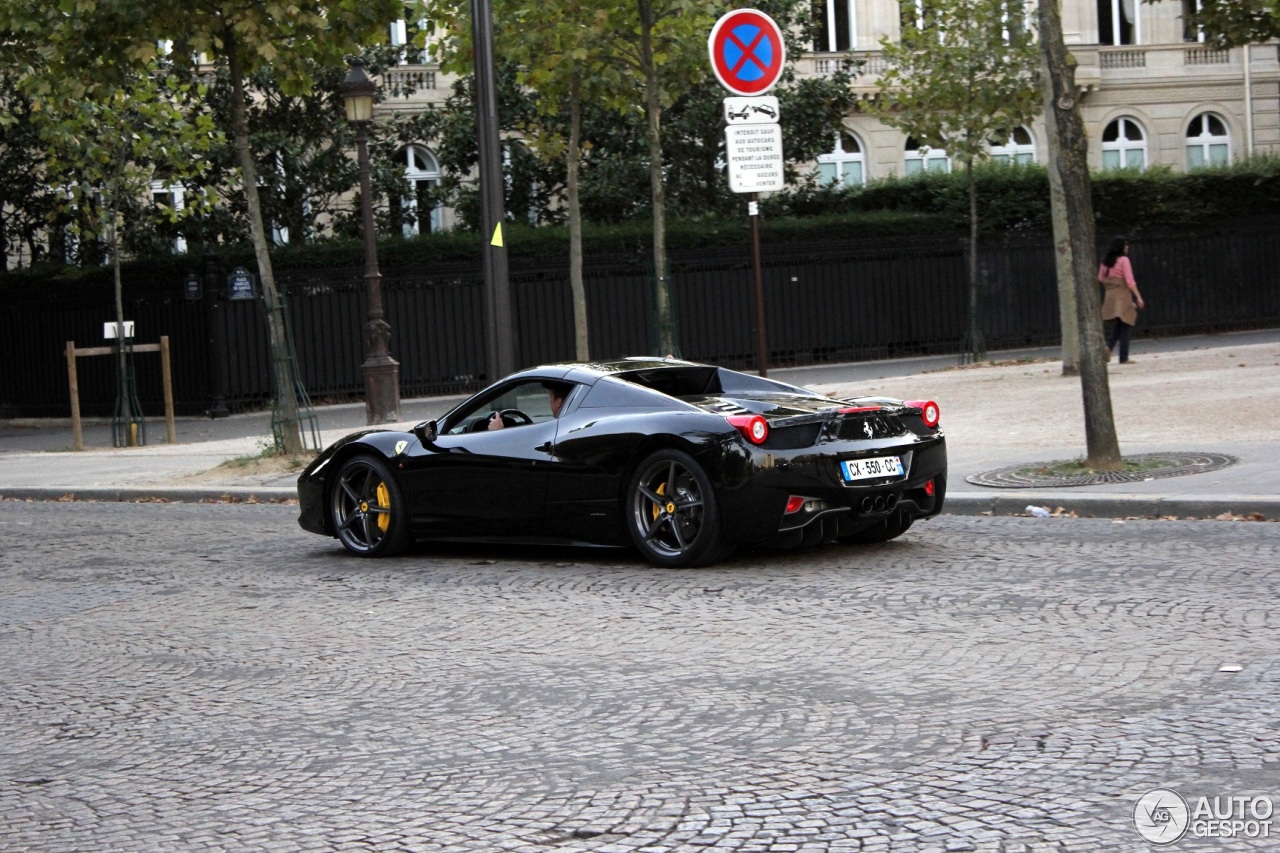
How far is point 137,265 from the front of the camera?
28000mm

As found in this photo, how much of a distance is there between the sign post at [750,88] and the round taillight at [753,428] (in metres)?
3.86

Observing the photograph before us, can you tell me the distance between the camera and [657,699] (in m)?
6.24

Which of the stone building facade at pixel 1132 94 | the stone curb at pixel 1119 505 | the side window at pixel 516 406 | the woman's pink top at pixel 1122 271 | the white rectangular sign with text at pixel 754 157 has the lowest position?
the stone curb at pixel 1119 505

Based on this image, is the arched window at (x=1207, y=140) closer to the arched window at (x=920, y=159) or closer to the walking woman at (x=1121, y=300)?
the arched window at (x=920, y=159)

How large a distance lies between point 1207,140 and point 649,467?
38244 mm

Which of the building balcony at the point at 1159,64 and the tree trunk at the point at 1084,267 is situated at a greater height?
the building balcony at the point at 1159,64

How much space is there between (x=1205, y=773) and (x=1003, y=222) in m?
28.4

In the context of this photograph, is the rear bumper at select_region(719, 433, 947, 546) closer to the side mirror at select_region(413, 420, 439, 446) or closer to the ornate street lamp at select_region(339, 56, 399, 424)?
the side mirror at select_region(413, 420, 439, 446)

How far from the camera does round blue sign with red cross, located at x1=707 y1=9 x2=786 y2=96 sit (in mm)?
12805

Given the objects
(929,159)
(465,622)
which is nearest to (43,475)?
(465,622)

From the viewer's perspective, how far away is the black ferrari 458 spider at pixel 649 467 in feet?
29.5

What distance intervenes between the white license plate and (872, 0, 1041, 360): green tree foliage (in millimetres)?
19311

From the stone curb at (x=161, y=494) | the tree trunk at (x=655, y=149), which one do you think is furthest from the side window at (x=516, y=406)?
the tree trunk at (x=655, y=149)

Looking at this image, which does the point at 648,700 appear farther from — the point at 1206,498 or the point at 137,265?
the point at 137,265
